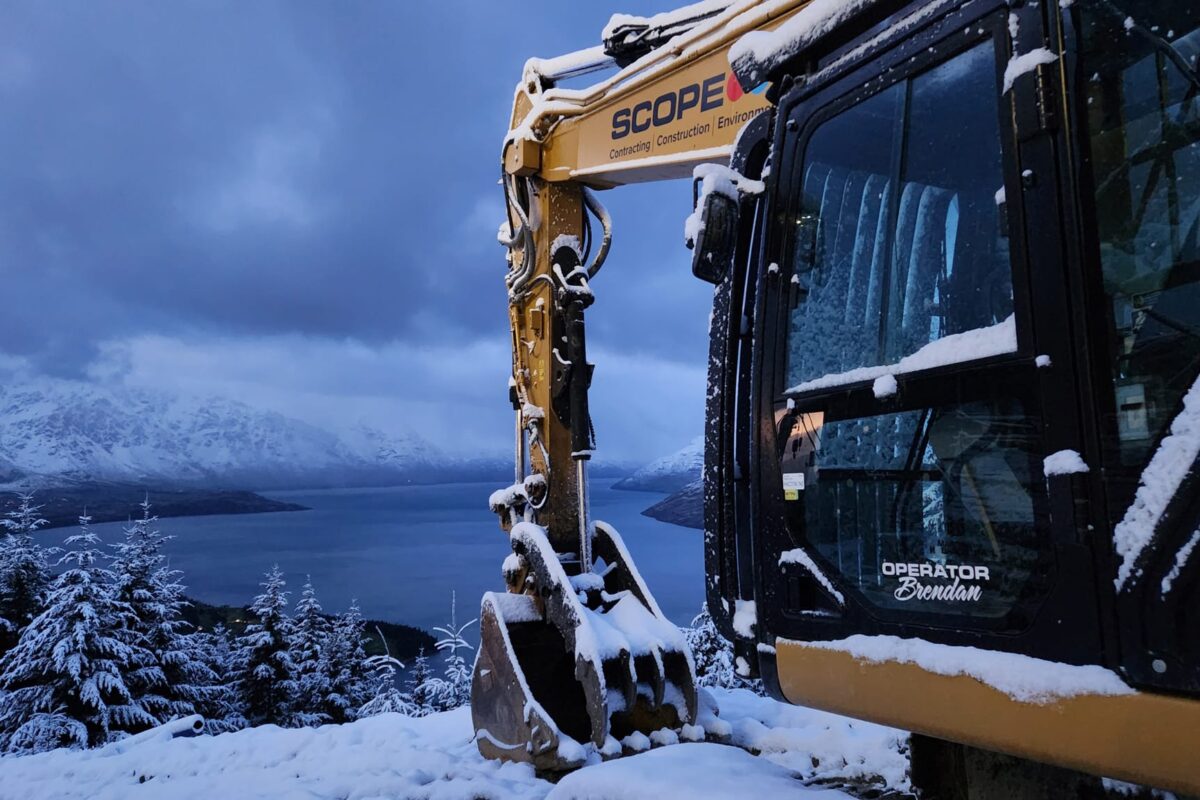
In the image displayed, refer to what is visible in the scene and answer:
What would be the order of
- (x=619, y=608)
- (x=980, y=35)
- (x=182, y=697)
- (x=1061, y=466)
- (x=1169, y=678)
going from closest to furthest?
(x=1169, y=678) < (x=1061, y=466) < (x=980, y=35) < (x=619, y=608) < (x=182, y=697)

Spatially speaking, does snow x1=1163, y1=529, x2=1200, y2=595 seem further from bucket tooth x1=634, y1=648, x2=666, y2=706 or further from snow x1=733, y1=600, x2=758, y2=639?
bucket tooth x1=634, y1=648, x2=666, y2=706

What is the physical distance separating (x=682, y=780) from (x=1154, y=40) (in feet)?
7.30

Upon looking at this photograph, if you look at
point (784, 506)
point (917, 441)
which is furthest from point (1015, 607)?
point (784, 506)

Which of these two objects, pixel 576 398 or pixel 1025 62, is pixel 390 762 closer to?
pixel 576 398

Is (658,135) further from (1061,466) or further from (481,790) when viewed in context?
(481,790)

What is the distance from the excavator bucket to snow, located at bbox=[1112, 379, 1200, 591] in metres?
3.27

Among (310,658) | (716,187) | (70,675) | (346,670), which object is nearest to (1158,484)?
(716,187)

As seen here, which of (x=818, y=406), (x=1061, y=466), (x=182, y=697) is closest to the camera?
(x=1061, y=466)

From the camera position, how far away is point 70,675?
16.6 m

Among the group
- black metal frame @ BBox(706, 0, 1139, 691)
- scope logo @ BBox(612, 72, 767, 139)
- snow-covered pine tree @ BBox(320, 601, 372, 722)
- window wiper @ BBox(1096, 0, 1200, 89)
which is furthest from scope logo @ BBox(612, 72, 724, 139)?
snow-covered pine tree @ BBox(320, 601, 372, 722)

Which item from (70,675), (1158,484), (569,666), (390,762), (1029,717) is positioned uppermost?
(1158,484)

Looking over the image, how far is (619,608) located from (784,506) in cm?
300

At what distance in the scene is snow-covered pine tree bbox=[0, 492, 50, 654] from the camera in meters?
20.0

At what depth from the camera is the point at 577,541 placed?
5344 millimetres
